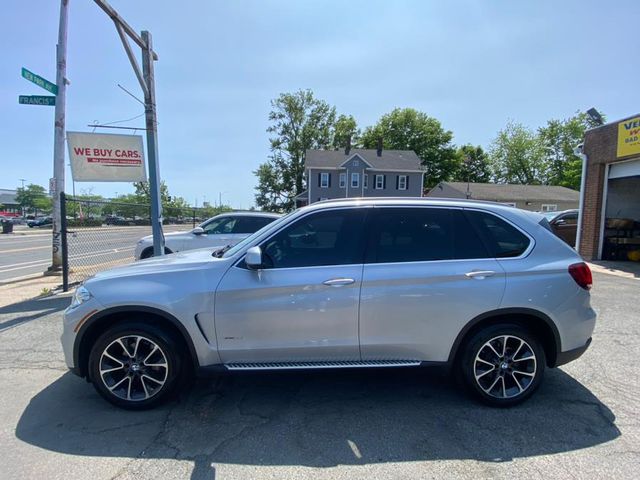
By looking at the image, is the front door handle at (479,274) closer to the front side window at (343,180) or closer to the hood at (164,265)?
the hood at (164,265)

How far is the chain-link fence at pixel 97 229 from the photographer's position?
27.6ft

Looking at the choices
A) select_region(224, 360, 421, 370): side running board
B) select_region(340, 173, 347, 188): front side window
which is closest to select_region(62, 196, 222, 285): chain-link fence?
select_region(224, 360, 421, 370): side running board

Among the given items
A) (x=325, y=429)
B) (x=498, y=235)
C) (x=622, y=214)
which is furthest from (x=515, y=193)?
(x=325, y=429)

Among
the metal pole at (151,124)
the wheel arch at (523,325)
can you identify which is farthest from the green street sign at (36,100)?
the wheel arch at (523,325)

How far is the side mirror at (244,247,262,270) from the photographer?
2961 mm

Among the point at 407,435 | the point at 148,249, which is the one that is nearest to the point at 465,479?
the point at 407,435

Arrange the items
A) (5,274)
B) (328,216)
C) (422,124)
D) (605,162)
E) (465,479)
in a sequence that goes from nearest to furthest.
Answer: (465,479)
(328,216)
(5,274)
(605,162)
(422,124)

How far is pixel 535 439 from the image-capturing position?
2.79 metres

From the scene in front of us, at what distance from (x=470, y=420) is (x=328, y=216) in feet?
6.87

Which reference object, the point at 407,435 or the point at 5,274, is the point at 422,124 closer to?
the point at 5,274

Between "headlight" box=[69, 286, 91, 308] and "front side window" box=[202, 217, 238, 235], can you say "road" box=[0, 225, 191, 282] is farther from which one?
"headlight" box=[69, 286, 91, 308]

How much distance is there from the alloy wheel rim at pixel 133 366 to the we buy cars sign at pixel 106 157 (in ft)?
25.9

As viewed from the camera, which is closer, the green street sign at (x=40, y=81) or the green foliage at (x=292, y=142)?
the green street sign at (x=40, y=81)

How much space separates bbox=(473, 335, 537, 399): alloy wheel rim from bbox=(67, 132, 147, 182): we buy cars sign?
9.59m
